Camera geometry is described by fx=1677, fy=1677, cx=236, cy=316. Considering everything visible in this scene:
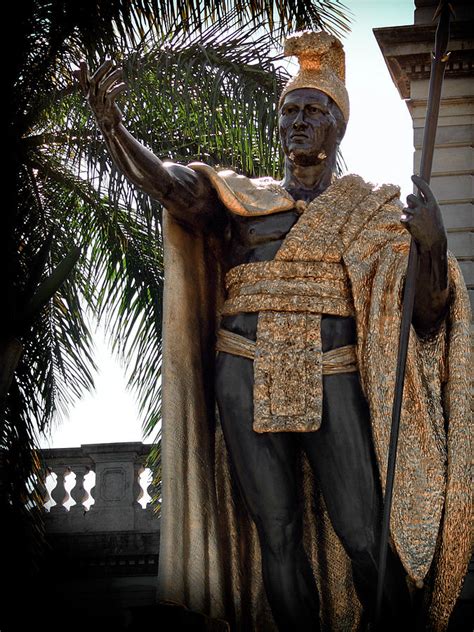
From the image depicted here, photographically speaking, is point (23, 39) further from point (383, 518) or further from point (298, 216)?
point (383, 518)

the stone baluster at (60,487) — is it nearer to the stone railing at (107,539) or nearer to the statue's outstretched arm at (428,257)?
the stone railing at (107,539)

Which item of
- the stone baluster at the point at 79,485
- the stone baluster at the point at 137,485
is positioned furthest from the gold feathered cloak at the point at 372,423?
the stone baluster at the point at 79,485

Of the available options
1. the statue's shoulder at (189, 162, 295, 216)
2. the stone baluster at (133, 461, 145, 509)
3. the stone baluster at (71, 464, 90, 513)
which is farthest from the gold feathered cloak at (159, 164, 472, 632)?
the stone baluster at (71, 464, 90, 513)

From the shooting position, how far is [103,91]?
7324 millimetres

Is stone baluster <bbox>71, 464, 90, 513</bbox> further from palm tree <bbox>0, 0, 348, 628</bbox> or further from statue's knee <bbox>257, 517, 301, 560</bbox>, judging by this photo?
statue's knee <bbox>257, 517, 301, 560</bbox>

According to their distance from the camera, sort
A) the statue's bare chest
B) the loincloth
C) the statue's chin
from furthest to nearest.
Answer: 1. the statue's chin
2. the statue's bare chest
3. the loincloth

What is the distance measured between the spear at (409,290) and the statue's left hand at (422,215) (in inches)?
A: 2.9

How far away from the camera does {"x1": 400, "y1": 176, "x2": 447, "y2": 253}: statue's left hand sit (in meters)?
7.11

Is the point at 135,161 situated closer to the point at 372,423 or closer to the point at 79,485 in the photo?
the point at 372,423

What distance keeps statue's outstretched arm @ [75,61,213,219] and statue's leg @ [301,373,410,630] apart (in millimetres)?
1088

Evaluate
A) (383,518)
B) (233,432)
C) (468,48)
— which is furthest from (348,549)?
(468,48)

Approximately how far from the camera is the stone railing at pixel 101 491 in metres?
16.8

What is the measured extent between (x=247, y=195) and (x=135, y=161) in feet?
1.99

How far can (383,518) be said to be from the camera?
711 centimetres
